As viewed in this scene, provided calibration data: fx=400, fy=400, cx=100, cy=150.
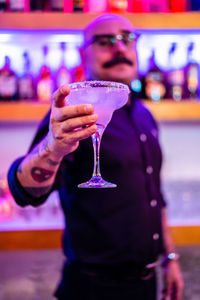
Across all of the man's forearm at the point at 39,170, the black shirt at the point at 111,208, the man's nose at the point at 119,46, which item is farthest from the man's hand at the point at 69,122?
the man's nose at the point at 119,46

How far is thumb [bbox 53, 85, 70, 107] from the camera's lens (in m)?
0.68

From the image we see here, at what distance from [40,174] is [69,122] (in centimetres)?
30

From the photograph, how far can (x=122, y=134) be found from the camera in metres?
1.29

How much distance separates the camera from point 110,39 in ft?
4.54

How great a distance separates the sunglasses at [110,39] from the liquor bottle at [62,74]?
59 cm

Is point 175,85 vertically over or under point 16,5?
under

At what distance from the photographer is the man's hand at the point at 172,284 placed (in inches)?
53.4

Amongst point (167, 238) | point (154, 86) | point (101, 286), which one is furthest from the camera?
point (154, 86)

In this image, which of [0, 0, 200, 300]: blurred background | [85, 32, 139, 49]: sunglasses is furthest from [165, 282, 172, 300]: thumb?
[85, 32, 139, 49]: sunglasses

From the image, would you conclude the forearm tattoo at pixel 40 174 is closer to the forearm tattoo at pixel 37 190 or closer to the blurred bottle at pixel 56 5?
the forearm tattoo at pixel 37 190

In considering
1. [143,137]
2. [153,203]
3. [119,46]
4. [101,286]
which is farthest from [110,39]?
[101,286]

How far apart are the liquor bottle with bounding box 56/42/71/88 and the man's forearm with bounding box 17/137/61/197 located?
105cm

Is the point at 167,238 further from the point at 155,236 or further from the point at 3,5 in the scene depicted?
the point at 3,5

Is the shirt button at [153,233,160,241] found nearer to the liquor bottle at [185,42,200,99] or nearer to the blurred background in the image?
the blurred background
